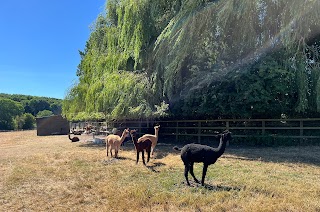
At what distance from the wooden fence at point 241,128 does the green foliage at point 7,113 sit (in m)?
68.7

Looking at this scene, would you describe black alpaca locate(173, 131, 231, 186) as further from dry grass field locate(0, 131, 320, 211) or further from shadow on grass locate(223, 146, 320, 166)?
shadow on grass locate(223, 146, 320, 166)

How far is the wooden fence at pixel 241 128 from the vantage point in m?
12.0

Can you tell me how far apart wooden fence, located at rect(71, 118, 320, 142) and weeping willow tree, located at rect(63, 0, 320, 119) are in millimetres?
444

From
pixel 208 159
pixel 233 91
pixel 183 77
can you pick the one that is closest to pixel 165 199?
pixel 208 159

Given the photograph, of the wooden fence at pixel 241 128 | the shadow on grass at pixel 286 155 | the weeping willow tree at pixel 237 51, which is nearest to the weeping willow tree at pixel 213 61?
the weeping willow tree at pixel 237 51

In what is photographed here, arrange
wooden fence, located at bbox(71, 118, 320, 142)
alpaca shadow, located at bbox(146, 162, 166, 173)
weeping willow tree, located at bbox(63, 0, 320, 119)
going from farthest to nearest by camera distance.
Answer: wooden fence, located at bbox(71, 118, 320, 142), weeping willow tree, located at bbox(63, 0, 320, 119), alpaca shadow, located at bbox(146, 162, 166, 173)

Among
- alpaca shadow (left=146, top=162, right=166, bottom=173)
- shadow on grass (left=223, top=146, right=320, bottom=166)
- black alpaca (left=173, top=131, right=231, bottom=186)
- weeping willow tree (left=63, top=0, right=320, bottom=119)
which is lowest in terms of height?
alpaca shadow (left=146, top=162, right=166, bottom=173)

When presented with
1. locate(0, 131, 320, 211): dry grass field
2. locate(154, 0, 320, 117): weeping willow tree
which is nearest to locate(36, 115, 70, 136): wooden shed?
locate(154, 0, 320, 117): weeping willow tree

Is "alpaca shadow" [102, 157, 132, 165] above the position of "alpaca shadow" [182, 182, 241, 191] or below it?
below

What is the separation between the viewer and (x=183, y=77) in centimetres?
1347

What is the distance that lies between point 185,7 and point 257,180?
837 cm

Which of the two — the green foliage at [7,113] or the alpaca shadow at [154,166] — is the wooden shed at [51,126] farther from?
the green foliage at [7,113]

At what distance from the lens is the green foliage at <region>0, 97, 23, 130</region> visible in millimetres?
71781

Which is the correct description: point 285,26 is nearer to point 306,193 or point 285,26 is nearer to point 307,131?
point 307,131
